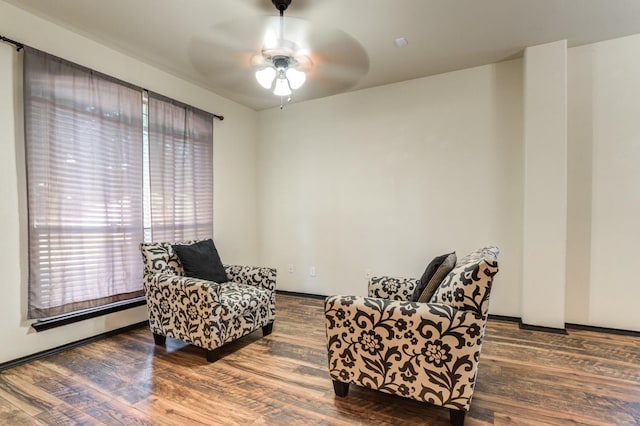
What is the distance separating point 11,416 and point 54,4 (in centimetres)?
272

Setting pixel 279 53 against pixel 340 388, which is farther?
pixel 279 53

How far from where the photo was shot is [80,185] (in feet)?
8.63

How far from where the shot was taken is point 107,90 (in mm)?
2836

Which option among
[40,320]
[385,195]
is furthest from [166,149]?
[385,195]

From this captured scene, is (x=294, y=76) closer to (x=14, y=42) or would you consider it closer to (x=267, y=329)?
(x=14, y=42)

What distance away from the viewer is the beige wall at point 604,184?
2.85 metres

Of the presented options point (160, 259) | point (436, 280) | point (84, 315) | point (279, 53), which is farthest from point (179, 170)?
point (436, 280)

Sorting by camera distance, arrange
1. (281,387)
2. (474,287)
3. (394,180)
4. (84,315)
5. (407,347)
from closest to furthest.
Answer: (474,287) → (407,347) → (281,387) → (84,315) → (394,180)

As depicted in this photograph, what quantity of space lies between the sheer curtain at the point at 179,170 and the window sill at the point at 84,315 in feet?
2.15

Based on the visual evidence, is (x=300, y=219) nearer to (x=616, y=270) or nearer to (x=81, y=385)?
(x=81, y=385)

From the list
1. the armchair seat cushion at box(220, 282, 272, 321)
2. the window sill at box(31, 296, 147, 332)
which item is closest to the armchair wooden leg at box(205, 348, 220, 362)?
the armchair seat cushion at box(220, 282, 272, 321)

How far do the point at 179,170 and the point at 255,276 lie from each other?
1500mm

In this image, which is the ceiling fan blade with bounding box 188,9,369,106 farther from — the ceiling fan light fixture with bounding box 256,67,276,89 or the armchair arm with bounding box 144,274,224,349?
the armchair arm with bounding box 144,274,224,349

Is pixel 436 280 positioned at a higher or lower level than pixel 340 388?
higher
